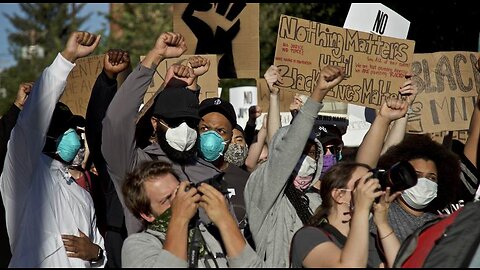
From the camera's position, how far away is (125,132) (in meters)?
5.32

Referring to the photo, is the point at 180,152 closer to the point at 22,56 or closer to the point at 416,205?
the point at 416,205

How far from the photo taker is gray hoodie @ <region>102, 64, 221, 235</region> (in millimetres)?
5281

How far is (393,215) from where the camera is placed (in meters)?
5.63

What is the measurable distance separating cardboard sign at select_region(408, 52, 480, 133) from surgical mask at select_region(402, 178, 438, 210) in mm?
2123

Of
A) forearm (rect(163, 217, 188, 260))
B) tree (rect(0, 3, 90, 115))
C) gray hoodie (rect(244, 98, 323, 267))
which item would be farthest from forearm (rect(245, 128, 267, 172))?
tree (rect(0, 3, 90, 115))

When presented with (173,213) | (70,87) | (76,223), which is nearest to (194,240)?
(173,213)

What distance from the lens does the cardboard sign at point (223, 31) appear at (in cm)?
840

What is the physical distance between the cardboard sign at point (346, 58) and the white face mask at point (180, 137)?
127cm

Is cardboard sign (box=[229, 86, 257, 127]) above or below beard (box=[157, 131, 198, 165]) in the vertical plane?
above

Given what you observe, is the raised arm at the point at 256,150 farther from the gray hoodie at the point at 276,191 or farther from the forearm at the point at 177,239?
the forearm at the point at 177,239

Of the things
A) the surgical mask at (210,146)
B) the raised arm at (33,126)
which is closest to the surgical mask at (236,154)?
the surgical mask at (210,146)

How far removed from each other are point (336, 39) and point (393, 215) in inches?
62.5

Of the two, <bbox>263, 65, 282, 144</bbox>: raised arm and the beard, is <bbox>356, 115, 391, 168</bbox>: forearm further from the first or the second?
the beard

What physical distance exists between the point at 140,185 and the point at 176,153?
713 millimetres
